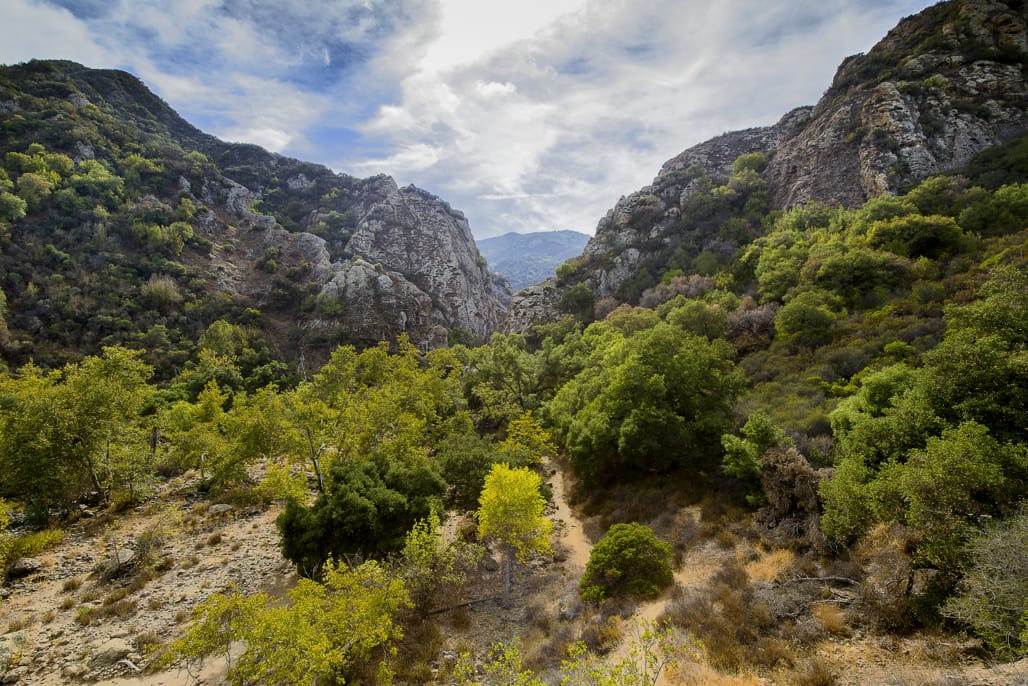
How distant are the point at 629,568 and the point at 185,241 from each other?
272 feet

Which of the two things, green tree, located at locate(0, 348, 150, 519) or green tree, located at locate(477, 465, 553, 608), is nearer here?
green tree, located at locate(477, 465, 553, 608)

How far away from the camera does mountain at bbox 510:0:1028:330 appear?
153 feet

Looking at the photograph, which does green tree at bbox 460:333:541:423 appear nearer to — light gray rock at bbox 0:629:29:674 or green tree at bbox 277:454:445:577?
green tree at bbox 277:454:445:577

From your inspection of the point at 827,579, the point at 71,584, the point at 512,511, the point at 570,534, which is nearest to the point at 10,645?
the point at 71,584

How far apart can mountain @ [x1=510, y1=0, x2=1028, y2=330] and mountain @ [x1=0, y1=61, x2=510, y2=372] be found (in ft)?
99.1

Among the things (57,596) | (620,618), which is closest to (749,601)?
(620,618)

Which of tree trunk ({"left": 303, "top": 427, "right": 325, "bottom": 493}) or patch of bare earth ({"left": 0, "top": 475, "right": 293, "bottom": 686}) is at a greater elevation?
tree trunk ({"left": 303, "top": 427, "right": 325, "bottom": 493})

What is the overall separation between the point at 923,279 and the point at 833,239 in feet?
30.1

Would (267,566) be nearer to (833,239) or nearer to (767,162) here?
(833,239)

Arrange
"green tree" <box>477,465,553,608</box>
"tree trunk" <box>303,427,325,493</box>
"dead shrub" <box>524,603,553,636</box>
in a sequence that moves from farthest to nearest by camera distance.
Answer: "tree trunk" <box>303,427,325,493</box>
"green tree" <box>477,465,553,608</box>
"dead shrub" <box>524,603,553,636</box>

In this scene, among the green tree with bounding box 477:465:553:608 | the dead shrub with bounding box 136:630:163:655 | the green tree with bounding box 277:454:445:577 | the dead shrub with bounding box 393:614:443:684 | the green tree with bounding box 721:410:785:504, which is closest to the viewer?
the dead shrub with bounding box 393:614:443:684

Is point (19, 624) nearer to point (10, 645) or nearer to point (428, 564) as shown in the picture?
point (10, 645)

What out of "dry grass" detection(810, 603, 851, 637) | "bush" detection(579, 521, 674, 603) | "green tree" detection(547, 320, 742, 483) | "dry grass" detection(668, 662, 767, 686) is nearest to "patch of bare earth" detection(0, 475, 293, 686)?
"bush" detection(579, 521, 674, 603)

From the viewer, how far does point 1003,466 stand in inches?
390
